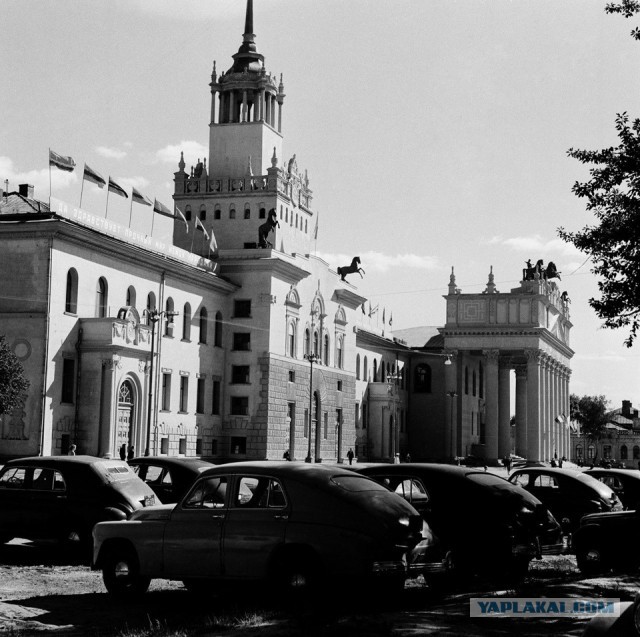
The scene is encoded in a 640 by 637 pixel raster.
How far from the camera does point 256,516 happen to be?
1280cm

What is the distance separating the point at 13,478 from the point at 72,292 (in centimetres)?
3069

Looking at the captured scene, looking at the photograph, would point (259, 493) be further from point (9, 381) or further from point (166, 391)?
point (166, 391)

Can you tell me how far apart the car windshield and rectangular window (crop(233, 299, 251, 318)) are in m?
50.9

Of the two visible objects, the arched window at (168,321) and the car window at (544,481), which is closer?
the car window at (544,481)

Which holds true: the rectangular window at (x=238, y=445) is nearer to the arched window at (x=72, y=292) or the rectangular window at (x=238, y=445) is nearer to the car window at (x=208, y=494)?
the arched window at (x=72, y=292)

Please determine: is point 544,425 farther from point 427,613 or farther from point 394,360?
point 427,613

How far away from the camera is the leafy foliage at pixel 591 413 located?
151 metres

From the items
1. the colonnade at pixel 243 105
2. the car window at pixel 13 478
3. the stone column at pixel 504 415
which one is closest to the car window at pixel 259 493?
the car window at pixel 13 478

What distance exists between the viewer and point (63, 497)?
59.2 ft

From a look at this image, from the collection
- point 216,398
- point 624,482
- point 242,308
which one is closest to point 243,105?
point 242,308

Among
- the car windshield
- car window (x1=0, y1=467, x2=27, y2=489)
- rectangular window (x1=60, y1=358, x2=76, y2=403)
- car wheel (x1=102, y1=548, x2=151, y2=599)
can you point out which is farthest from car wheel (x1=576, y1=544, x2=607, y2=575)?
rectangular window (x1=60, y1=358, x2=76, y2=403)

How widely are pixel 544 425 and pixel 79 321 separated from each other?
191 feet

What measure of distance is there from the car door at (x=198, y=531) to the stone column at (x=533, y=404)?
79.9 m

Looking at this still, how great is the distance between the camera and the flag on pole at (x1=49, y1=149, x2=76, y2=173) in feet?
157
